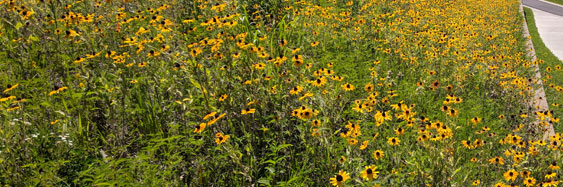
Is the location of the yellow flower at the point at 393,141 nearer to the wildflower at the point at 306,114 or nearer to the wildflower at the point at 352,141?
the wildflower at the point at 352,141

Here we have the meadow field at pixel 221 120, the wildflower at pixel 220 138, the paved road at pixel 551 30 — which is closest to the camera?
the wildflower at pixel 220 138

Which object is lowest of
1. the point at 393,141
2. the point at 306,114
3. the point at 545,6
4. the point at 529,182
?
the point at 545,6

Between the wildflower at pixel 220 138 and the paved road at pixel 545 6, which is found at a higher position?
the wildflower at pixel 220 138

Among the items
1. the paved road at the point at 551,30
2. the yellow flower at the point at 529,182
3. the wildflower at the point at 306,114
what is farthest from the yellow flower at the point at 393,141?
the paved road at the point at 551,30

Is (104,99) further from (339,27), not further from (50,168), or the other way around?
(339,27)

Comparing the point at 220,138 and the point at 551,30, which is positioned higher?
the point at 220,138

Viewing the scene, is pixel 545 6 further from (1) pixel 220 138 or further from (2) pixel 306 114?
(1) pixel 220 138

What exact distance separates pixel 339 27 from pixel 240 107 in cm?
338

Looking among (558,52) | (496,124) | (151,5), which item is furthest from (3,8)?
(558,52)

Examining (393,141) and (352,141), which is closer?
(352,141)

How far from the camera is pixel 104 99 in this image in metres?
2.75

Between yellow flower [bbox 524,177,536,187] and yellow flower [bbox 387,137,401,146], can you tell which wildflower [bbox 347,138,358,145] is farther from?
yellow flower [bbox 524,177,536,187]

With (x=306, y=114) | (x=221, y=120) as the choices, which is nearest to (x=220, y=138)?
(x=221, y=120)

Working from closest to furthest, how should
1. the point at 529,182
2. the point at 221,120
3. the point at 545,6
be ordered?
the point at 529,182
the point at 221,120
the point at 545,6
